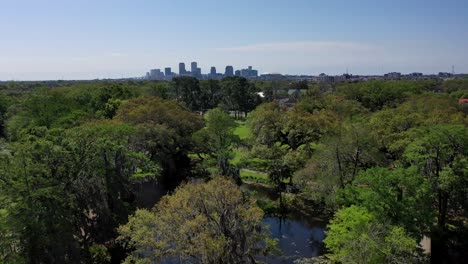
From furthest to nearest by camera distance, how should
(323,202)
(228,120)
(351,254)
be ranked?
(228,120) → (323,202) → (351,254)

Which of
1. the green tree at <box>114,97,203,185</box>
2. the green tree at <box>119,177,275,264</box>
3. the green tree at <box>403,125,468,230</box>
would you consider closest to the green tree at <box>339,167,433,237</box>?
the green tree at <box>403,125,468,230</box>

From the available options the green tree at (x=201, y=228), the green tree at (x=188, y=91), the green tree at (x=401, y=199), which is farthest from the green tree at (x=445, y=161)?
the green tree at (x=188, y=91)

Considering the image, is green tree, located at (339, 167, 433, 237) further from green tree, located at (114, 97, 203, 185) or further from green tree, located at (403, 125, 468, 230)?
green tree, located at (114, 97, 203, 185)

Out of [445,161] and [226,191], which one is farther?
[445,161]

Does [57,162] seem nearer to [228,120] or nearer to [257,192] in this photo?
[257,192]

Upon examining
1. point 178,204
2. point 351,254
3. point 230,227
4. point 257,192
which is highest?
point 178,204

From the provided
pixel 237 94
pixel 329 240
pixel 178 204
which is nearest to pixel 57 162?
pixel 178 204

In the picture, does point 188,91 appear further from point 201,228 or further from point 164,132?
point 201,228

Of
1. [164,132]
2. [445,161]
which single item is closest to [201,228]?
[445,161]
